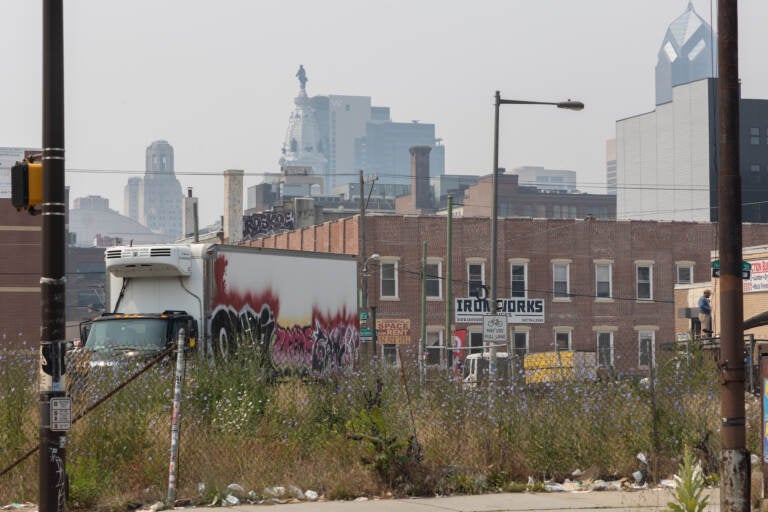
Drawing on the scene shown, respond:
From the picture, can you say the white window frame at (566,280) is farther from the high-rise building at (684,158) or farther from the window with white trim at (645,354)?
the window with white trim at (645,354)

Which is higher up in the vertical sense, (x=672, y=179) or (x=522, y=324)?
(x=672, y=179)

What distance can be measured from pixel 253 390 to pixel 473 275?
167 feet

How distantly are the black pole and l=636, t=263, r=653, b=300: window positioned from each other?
59809mm

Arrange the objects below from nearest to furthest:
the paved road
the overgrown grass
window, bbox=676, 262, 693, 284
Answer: the paved road < the overgrown grass < window, bbox=676, 262, 693, 284

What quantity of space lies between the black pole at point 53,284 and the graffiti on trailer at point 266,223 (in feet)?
267

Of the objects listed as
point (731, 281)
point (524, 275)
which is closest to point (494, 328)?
point (731, 281)

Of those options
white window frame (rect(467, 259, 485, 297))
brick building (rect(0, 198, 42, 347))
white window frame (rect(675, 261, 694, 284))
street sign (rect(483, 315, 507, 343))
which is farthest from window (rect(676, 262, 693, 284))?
brick building (rect(0, 198, 42, 347))

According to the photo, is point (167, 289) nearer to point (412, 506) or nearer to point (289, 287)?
point (289, 287)

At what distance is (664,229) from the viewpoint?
228 ft

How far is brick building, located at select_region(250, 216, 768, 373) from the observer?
6469cm

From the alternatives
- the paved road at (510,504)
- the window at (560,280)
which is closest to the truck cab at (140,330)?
the paved road at (510,504)

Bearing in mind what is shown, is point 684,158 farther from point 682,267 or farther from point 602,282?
point 602,282

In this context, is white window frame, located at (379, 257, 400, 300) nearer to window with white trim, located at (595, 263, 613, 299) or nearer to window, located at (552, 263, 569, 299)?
window, located at (552, 263, 569, 299)

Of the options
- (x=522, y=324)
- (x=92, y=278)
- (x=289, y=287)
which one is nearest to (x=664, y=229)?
(x=522, y=324)
